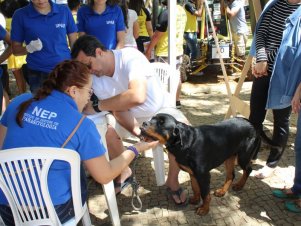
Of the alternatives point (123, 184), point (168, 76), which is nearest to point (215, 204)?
point (123, 184)

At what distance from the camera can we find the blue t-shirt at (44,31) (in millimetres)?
3537

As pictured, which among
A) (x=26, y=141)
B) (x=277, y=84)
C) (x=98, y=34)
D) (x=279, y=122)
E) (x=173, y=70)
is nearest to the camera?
(x=26, y=141)

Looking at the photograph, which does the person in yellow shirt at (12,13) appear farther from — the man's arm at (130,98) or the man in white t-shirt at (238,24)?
the man in white t-shirt at (238,24)

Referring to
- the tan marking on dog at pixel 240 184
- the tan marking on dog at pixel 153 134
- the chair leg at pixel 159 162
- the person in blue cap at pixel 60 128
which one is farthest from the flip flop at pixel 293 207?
the person in blue cap at pixel 60 128

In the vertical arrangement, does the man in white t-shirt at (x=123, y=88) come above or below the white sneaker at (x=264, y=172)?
above

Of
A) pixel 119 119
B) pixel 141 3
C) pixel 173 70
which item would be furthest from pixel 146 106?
pixel 141 3

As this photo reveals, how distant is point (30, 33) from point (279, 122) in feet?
8.50

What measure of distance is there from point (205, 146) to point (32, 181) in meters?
1.41

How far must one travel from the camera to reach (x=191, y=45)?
762cm

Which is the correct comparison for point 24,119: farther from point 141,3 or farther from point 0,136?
point 141,3

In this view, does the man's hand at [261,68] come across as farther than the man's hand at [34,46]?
No

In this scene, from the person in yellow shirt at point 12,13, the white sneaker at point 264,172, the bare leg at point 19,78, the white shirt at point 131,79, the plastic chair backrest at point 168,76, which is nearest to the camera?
the white shirt at point 131,79

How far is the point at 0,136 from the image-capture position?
211 cm

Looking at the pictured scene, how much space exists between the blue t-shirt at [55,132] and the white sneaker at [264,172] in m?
2.08
